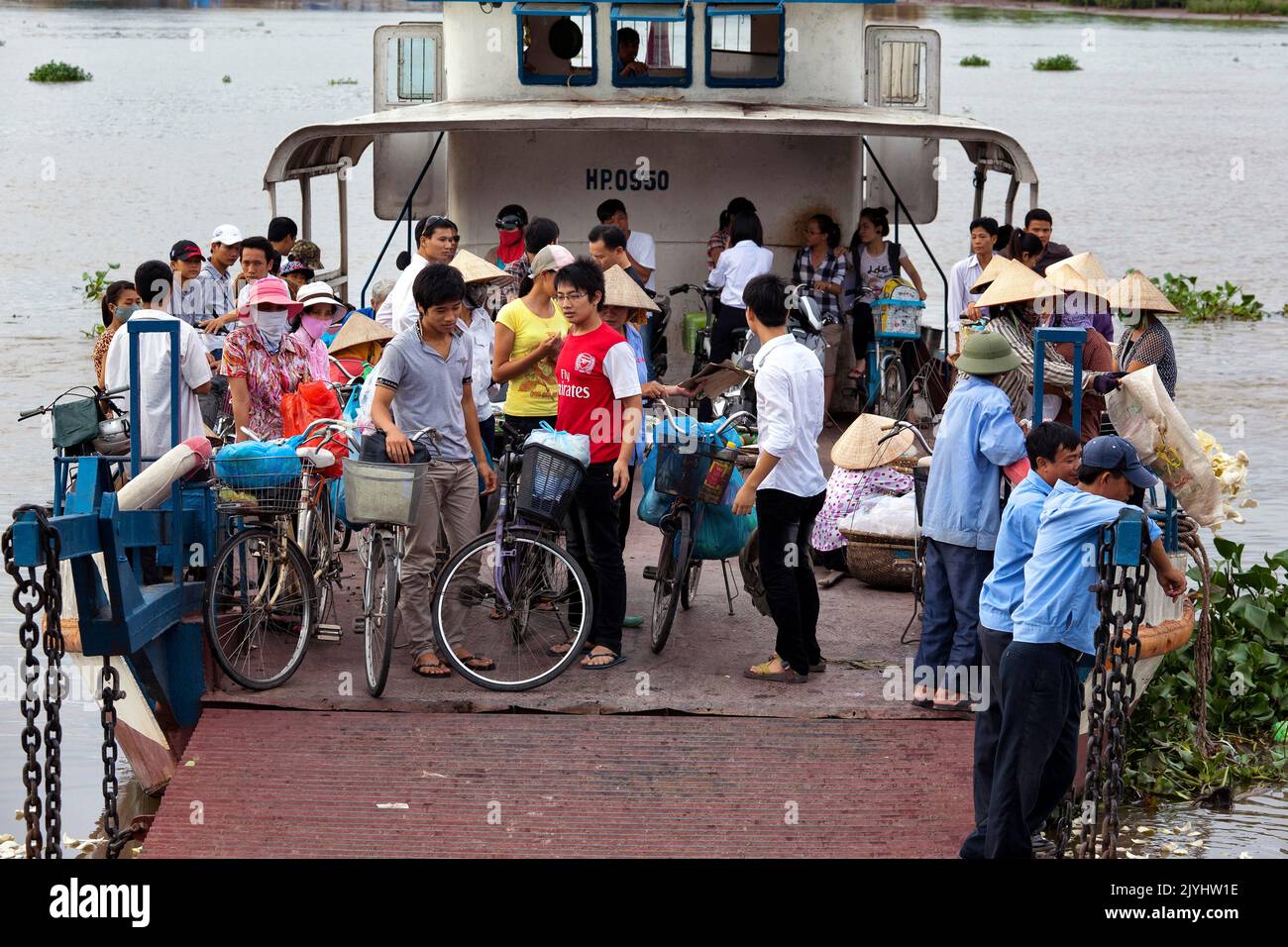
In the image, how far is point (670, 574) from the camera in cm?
777

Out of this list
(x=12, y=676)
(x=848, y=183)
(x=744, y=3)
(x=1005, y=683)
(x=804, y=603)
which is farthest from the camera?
(x=848, y=183)

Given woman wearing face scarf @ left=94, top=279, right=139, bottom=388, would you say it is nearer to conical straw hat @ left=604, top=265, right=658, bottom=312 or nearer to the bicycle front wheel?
conical straw hat @ left=604, top=265, right=658, bottom=312

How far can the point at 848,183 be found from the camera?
44.6 feet

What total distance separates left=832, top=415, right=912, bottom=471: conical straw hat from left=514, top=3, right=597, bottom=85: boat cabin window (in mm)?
5068

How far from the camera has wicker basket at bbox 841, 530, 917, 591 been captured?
343 inches

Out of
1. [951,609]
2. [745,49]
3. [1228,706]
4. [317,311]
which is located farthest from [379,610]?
[745,49]

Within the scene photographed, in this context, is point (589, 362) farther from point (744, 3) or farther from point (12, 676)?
point (744, 3)

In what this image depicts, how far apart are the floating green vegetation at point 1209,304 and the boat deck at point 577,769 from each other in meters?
18.7

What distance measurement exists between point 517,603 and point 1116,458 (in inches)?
109

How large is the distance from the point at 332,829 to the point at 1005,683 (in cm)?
252

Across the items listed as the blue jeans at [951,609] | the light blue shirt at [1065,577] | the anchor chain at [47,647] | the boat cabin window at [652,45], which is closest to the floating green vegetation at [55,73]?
the boat cabin window at [652,45]

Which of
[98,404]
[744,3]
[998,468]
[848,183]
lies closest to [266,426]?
[98,404]

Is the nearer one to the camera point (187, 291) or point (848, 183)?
point (187, 291)

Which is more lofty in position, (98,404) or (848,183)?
(848,183)
